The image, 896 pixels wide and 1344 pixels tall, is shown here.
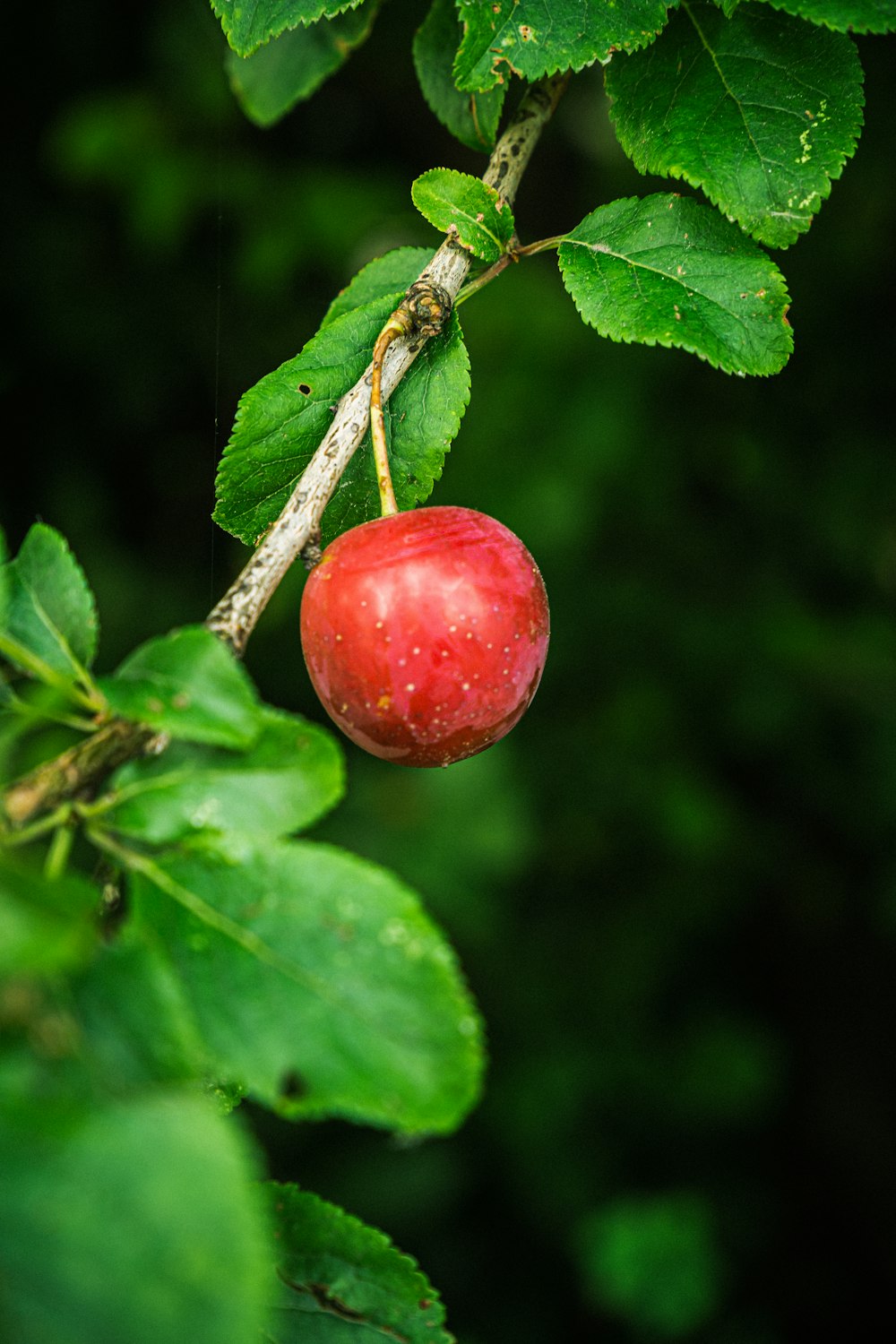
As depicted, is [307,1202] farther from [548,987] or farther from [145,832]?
[548,987]

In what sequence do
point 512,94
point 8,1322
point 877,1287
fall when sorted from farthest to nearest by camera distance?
point 877,1287 → point 512,94 → point 8,1322

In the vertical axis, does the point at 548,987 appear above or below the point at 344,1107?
below

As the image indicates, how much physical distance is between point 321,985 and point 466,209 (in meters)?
0.68

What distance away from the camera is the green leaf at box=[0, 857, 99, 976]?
0.48 meters

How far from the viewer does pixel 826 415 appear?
249 cm

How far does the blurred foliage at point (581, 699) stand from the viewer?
2811 mm

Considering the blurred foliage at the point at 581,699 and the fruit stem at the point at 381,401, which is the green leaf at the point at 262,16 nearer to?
the fruit stem at the point at 381,401

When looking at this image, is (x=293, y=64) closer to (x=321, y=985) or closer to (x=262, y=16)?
(x=262, y=16)

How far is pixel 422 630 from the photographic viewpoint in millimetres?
850

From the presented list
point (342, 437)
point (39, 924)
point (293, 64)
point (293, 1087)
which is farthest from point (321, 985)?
point (293, 64)

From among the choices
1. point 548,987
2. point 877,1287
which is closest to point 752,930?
point 548,987

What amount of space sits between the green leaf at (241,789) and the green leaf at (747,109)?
1.96 feet

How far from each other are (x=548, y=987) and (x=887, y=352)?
1.89 metres

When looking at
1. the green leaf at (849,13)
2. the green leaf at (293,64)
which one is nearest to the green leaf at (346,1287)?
the green leaf at (849,13)
